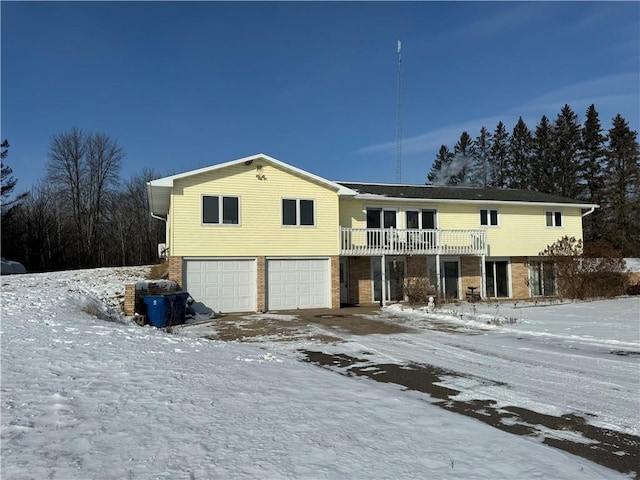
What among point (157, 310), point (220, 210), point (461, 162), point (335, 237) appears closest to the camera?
point (157, 310)

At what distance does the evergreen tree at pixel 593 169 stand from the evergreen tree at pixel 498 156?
834 centimetres

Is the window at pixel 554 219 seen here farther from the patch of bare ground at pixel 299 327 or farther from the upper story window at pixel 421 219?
the patch of bare ground at pixel 299 327

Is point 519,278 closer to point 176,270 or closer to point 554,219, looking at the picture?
point 554,219

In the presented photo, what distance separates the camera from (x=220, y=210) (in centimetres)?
1839

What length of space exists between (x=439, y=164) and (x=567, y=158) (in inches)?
669

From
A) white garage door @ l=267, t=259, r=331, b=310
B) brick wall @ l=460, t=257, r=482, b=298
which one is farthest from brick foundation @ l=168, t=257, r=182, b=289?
brick wall @ l=460, t=257, r=482, b=298

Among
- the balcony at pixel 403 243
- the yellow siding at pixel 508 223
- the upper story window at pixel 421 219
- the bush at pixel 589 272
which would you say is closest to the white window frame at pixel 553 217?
the yellow siding at pixel 508 223

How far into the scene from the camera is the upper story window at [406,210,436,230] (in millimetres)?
22453

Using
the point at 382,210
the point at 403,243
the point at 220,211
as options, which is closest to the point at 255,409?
the point at 220,211

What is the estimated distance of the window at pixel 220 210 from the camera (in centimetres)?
1827

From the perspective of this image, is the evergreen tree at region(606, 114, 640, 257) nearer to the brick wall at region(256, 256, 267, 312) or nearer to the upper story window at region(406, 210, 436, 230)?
the upper story window at region(406, 210, 436, 230)

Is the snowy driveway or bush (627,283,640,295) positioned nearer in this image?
the snowy driveway

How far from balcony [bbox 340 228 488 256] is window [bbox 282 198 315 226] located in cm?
160

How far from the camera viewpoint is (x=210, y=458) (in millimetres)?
3598
